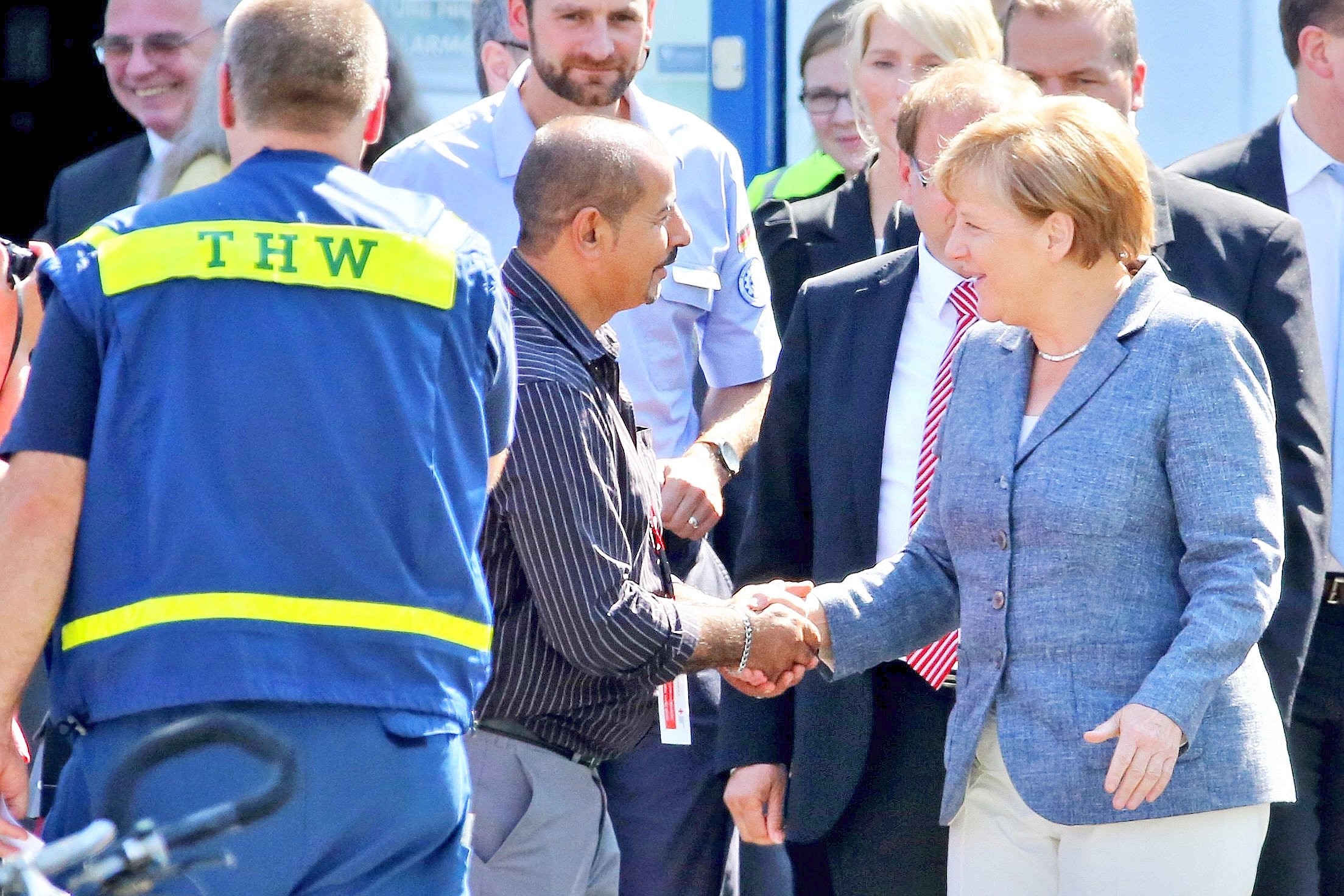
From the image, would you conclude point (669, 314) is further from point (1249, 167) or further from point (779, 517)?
point (1249, 167)

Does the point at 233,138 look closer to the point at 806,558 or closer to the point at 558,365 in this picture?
the point at 558,365

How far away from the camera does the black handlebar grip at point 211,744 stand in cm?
155

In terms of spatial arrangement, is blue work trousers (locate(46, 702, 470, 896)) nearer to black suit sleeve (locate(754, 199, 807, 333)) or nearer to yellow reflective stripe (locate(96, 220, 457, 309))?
yellow reflective stripe (locate(96, 220, 457, 309))

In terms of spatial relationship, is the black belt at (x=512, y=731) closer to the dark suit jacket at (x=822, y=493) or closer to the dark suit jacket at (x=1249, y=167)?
the dark suit jacket at (x=822, y=493)

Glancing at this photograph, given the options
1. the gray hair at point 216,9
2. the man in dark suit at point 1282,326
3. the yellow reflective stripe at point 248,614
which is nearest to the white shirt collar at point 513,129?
the gray hair at point 216,9

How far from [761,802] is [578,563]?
787mm

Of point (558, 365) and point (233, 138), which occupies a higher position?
point (233, 138)

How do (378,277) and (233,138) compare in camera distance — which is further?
(233,138)

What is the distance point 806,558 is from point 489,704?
810mm

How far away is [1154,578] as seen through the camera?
2711mm

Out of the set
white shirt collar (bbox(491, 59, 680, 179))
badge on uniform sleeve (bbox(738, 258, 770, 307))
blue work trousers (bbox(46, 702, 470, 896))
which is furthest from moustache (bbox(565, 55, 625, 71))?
blue work trousers (bbox(46, 702, 470, 896))

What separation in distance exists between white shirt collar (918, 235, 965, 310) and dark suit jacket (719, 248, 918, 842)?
25 mm

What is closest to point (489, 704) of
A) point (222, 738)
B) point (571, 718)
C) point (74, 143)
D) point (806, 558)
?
point (571, 718)

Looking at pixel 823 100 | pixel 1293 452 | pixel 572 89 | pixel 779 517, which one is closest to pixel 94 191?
pixel 572 89
